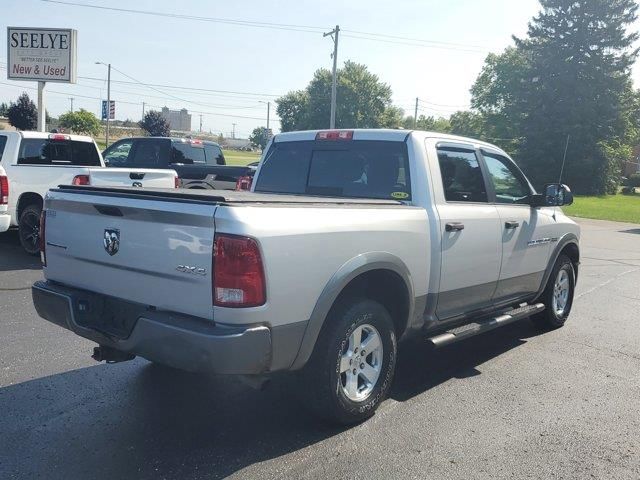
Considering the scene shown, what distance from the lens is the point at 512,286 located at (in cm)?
570

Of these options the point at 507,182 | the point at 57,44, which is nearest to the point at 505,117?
the point at 57,44

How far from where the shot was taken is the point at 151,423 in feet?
13.0

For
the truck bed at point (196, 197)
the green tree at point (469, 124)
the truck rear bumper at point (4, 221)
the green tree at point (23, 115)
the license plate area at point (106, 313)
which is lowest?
the truck rear bumper at point (4, 221)

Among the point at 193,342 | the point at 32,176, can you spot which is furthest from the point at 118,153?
the point at 193,342

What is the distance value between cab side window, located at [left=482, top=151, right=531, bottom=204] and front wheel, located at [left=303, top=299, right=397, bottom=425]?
81.7 inches

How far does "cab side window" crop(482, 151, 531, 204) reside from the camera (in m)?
5.58

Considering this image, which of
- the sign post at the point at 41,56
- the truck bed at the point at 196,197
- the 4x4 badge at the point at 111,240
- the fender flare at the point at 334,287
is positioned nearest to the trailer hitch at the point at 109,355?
the 4x4 badge at the point at 111,240

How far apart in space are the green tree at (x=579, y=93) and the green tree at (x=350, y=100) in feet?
108

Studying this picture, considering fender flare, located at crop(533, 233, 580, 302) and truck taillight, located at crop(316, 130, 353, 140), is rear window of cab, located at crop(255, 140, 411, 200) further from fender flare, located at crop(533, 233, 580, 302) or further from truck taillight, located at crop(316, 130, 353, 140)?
fender flare, located at crop(533, 233, 580, 302)

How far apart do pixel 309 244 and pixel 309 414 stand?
1.35 m

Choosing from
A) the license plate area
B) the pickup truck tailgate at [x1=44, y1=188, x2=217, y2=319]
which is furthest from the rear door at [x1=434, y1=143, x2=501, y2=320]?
the license plate area

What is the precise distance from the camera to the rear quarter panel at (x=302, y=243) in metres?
3.22

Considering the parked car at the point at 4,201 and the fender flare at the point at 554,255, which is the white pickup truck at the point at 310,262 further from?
the parked car at the point at 4,201

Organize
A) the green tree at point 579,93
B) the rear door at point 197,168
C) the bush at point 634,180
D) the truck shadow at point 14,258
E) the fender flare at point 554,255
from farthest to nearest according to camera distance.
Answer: the bush at point 634,180
the green tree at point 579,93
the rear door at point 197,168
the truck shadow at point 14,258
the fender flare at point 554,255
